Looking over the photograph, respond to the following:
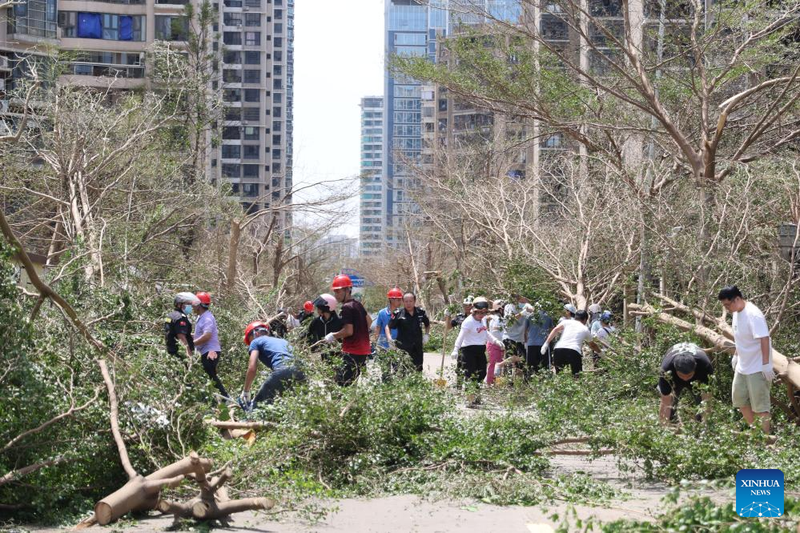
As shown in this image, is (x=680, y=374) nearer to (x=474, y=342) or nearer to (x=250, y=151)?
(x=474, y=342)

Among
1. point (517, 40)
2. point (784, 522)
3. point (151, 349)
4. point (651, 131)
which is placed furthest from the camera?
point (517, 40)

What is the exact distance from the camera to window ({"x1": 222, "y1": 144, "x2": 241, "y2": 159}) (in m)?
119

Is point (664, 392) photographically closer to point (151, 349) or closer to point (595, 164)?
point (151, 349)

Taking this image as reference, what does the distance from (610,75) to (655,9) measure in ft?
6.54

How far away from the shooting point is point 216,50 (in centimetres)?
4503

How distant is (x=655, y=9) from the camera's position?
1700 centimetres

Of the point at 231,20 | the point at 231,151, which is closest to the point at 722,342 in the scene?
the point at 231,151

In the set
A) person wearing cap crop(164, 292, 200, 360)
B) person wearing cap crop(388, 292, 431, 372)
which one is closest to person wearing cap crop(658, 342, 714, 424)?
person wearing cap crop(388, 292, 431, 372)

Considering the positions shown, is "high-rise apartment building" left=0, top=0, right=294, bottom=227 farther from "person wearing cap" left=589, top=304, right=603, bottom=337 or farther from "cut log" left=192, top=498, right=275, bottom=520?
"person wearing cap" left=589, top=304, right=603, bottom=337

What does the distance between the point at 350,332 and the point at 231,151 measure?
109346 millimetres

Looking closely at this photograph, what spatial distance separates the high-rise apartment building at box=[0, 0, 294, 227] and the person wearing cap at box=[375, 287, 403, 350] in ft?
20.4

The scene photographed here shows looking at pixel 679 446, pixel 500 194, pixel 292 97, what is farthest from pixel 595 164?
pixel 292 97

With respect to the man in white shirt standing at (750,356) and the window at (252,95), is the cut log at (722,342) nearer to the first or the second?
the man in white shirt standing at (750,356)

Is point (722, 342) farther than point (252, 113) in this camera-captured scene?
No
